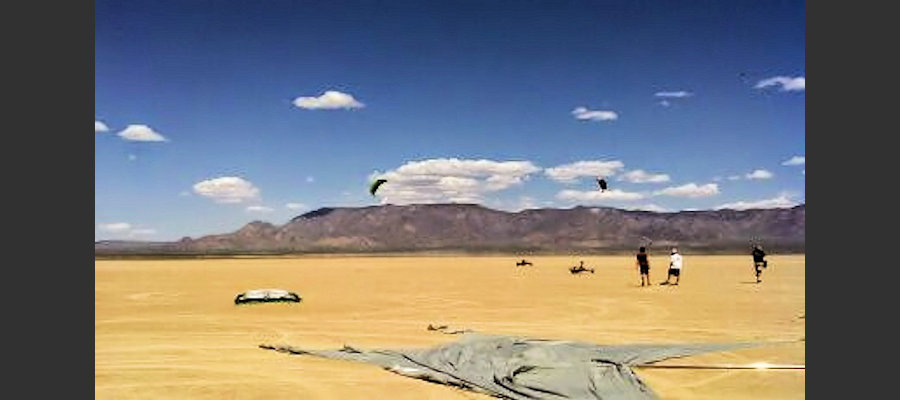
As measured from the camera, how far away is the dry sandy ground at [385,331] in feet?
36.6

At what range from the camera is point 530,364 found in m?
11.5

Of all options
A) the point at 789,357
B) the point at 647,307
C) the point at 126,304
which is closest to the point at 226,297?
the point at 126,304

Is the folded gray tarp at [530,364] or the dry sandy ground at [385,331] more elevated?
the folded gray tarp at [530,364]

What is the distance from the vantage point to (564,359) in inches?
468

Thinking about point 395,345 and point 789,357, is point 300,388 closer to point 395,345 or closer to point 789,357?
point 395,345

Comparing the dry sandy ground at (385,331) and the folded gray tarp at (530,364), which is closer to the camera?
the folded gray tarp at (530,364)

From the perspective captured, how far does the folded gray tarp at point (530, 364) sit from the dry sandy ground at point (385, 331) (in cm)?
30

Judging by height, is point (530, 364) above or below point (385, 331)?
above

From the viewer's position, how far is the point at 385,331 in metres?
17.1

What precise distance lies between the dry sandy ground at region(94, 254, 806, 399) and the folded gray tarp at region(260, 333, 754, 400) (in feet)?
0.97

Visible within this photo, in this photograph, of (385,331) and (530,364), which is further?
(385,331)

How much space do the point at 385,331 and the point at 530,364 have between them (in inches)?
242

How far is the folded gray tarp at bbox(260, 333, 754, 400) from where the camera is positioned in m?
10.5

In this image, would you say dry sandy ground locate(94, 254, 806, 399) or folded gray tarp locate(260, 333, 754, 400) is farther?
dry sandy ground locate(94, 254, 806, 399)
